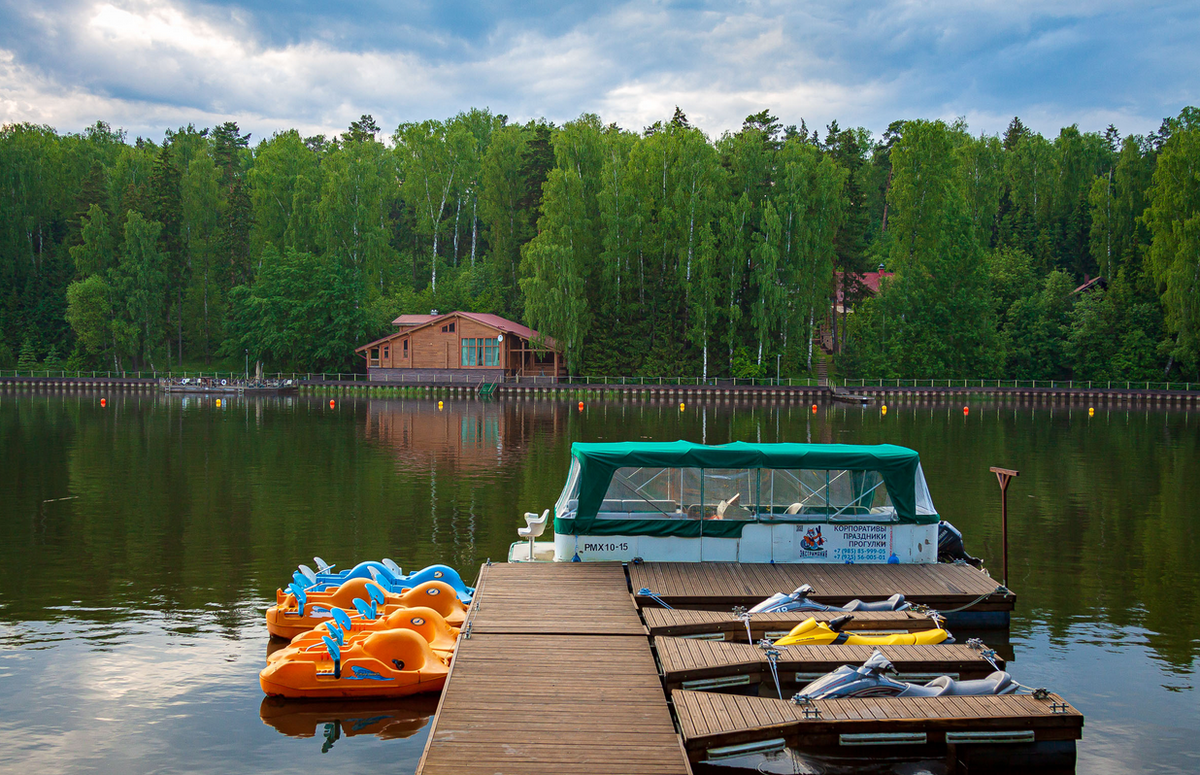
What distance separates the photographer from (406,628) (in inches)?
526

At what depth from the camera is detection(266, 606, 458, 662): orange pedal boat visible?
43.3 feet

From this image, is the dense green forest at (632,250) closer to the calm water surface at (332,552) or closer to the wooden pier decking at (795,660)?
the calm water surface at (332,552)

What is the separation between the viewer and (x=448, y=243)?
346 feet

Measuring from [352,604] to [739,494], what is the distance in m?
6.84

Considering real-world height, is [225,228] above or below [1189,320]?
above

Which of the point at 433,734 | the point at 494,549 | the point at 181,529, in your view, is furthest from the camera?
the point at 181,529

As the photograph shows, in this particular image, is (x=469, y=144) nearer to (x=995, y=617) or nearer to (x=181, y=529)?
(x=181, y=529)

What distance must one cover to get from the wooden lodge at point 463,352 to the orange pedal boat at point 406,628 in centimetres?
6691

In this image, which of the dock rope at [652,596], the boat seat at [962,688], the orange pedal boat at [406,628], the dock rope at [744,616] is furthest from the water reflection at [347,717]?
the boat seat at [962,688]

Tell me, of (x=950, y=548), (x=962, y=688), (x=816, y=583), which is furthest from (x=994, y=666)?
(x=950, y=548)

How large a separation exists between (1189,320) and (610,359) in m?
47.3

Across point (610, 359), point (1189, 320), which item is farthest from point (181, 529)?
point (1189, 320)

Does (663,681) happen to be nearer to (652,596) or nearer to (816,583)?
(652,596)

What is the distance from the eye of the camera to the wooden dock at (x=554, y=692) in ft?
29.6
